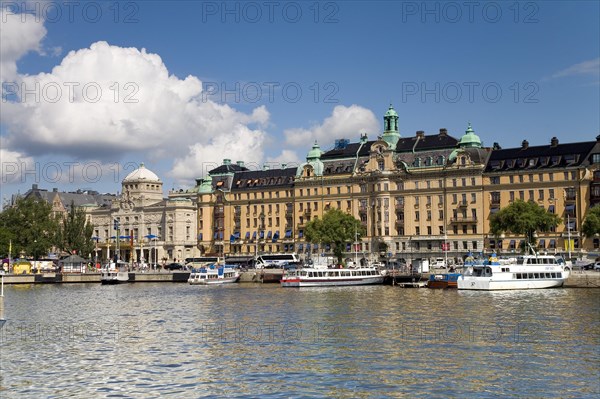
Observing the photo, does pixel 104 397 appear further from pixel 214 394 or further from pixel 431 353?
pixel 431 353

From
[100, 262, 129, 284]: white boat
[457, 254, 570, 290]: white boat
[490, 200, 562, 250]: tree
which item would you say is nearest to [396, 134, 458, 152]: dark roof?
[490, 200, 562, 250]: tree

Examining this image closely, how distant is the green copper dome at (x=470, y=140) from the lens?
182 m

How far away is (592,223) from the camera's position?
147 m

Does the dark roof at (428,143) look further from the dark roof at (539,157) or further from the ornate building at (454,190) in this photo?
the dark roof at (539,157)

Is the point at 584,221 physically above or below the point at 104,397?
above

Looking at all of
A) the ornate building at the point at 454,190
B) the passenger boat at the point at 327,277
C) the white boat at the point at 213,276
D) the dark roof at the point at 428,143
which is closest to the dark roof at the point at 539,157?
the ornate building at the point at 454,190

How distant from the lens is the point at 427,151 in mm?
189125

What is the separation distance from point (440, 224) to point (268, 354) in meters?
132

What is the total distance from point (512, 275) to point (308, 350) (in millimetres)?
69840

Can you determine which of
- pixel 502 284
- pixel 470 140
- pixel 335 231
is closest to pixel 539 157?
pixel 470 140

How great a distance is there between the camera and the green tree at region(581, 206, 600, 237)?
146m

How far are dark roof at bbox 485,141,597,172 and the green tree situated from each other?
714 inches

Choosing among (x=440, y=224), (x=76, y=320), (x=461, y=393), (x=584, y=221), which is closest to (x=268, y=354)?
(x=461, y=393)

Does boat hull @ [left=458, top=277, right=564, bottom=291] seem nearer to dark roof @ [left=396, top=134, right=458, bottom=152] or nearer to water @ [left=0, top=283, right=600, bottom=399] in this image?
water @ [left=0, top=283, right=600, bottom=399]
